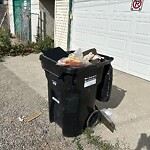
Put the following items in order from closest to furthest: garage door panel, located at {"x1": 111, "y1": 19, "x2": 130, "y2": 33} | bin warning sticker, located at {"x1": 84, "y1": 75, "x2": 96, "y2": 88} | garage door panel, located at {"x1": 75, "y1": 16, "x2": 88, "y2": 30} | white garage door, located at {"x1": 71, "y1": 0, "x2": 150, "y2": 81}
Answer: bin warning sticker, located at {"x1": 84, "y1": 75, "x2": 96, "y2": 88}
white garage door, located at {"x1": 71, "y1": 0, "x2": 150, "y2": 81}
garage door panel, located at {"x1": 111, "y1": 19, "x2": 130, "y2": 33}
garage door panel, located at {"x1": 75, "y1": 16, "x2": 88, "y2": 30}

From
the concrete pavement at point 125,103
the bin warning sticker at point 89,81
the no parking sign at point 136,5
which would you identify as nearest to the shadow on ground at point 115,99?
the concrete pavement at point 125,103

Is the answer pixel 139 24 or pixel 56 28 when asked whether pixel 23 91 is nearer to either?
pixel 139 24

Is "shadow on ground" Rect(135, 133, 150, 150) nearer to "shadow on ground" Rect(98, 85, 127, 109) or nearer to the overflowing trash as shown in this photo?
"shadow on ground" Rect(98, 85, 127, 109)

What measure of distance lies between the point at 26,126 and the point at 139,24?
3815 mm

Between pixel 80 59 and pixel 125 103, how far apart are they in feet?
5.90

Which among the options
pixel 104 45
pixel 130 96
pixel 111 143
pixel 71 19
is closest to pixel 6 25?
pixel 71 19

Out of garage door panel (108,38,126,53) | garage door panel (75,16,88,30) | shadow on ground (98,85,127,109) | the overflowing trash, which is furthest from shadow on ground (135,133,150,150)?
garage door panel (75,16,88,30)

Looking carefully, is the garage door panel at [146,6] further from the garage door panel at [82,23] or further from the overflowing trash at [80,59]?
the overflowing trash at [80,59]

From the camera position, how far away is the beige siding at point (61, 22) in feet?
23.4

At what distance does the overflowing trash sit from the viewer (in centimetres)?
236

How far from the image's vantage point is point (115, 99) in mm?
3918

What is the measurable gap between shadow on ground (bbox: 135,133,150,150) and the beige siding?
5.38 meters

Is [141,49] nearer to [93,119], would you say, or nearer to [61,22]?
[93,119]

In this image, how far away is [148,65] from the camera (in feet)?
16.2
